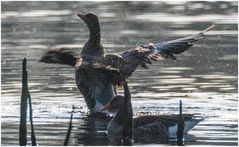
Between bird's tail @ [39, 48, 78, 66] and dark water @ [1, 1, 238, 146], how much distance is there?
70 cm

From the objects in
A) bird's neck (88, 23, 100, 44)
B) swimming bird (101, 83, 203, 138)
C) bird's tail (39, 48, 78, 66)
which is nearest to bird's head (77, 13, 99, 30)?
bird's neck (88, 23, 100, 44)

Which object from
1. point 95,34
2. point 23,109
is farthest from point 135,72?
point 23,109

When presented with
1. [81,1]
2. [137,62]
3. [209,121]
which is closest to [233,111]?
[209,121]

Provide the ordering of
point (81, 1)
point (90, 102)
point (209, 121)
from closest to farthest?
point (209, 121)
point (90, 102)
point (81, 1)

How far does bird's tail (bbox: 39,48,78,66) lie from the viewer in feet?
47.7

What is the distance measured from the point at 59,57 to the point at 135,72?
403cm

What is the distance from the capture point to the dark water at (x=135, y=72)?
46.6 ft

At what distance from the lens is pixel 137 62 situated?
16.4m

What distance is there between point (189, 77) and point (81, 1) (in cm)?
1355

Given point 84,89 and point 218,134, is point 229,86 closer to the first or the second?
point 84,89

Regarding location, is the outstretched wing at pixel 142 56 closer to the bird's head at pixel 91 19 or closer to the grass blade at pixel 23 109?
the bird's head at pixel 91 19

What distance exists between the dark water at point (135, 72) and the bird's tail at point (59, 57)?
2.29ft

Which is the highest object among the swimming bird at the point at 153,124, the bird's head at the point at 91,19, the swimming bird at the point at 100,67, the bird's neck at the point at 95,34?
the bird's head at the point at 91,19

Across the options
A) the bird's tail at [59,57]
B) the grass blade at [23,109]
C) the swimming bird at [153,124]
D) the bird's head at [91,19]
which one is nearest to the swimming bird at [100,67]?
the bird's tail at [59,57]
